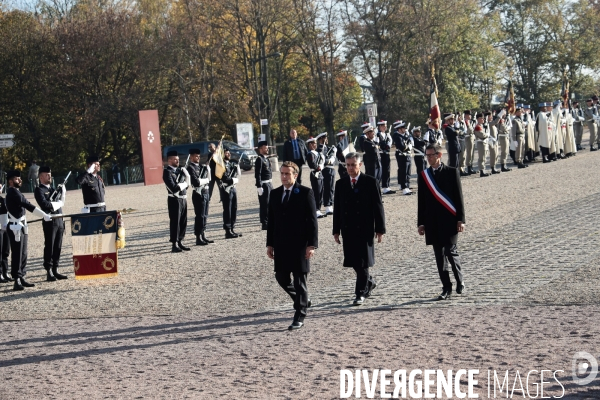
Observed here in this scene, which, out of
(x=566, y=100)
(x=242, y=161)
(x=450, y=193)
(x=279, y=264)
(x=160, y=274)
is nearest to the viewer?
(x=279, y=264)

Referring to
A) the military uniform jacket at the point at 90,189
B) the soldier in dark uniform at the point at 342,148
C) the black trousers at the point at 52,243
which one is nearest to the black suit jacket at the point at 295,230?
the black trousers at the point at 52,243

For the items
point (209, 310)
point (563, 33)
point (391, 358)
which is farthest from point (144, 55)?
point (391, 358)

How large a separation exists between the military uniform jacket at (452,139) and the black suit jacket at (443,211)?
651 inches

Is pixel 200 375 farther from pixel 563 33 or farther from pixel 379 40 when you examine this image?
pixel 563 33

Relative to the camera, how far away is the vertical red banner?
125 feet

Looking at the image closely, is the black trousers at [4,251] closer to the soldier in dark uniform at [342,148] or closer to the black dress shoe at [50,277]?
the black dress shoe at [50,277]

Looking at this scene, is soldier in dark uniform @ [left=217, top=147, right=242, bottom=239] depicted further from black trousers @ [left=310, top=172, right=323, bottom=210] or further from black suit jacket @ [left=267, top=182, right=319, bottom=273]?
black suit jacket @ [left=267, top=182, right=319, bottom=273]

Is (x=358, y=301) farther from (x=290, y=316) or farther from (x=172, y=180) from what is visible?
(x=172, y=180)

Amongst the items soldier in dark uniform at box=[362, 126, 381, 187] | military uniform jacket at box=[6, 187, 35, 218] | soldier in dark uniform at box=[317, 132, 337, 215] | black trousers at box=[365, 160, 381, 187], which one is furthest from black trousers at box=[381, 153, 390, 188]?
military uniform jacket at box=[6, 187, 35, 218]

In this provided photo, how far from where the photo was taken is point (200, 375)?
7.69 metres

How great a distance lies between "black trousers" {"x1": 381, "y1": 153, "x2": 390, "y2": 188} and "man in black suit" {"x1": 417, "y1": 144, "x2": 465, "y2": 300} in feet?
49.2

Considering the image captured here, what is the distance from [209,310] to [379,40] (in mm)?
49273

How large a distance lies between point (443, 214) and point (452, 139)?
661 inches

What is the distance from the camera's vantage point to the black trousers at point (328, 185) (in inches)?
859
